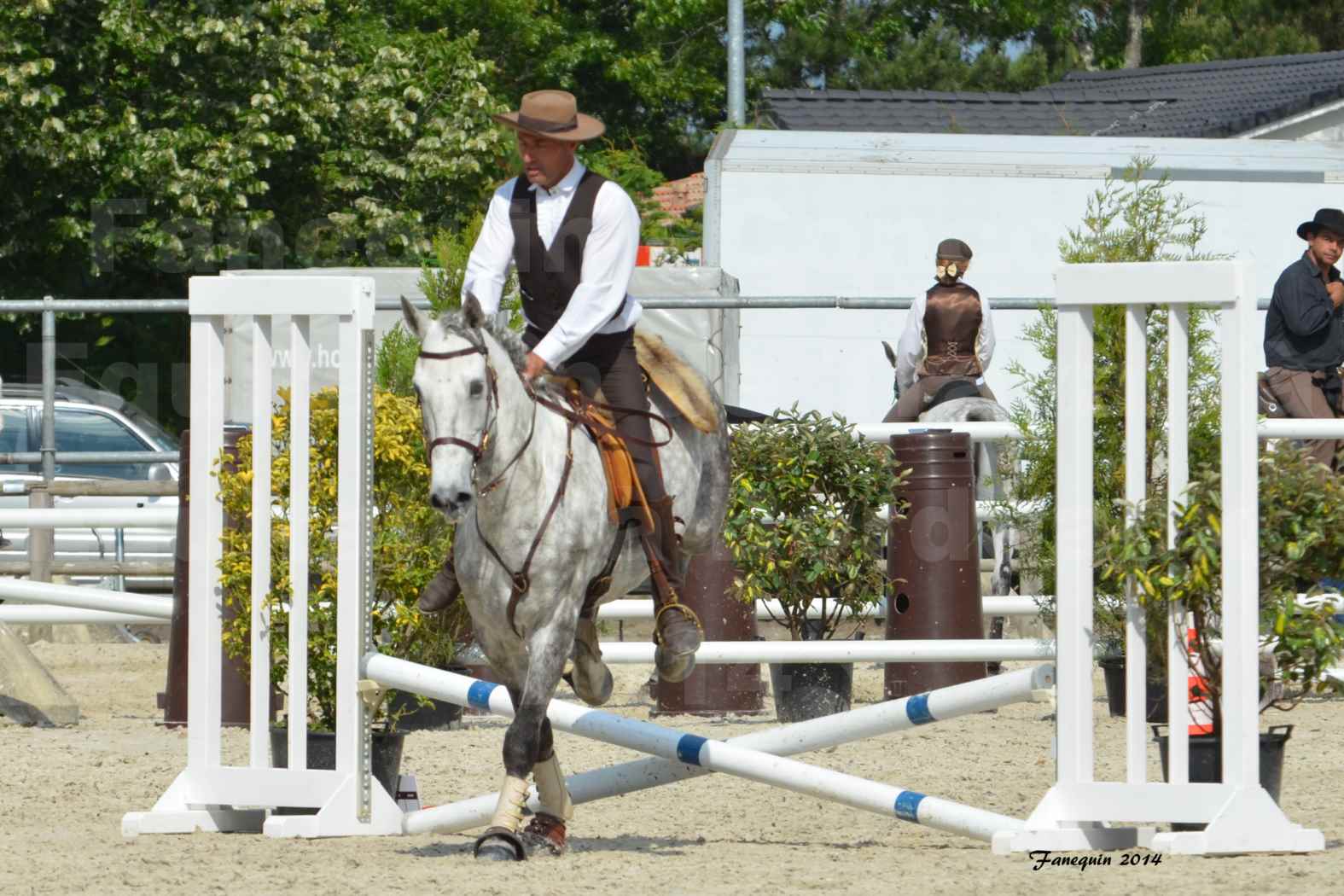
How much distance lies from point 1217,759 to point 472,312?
2.48 m

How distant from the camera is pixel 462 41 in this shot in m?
27.5

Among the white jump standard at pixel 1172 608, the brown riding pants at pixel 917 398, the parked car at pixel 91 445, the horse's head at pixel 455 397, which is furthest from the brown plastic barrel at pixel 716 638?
the parked car at pixel 91 445

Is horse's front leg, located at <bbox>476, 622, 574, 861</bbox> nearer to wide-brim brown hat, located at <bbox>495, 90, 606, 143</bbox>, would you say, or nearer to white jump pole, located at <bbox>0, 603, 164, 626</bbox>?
wide-brim brown hat, located at <bbox>495, 90, 606, 143</bbox>

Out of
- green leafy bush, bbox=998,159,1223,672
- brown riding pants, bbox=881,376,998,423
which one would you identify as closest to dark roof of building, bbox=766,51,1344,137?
brown riding pants, bbox=881,376,998,423

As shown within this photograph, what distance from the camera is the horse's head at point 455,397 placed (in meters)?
5.44

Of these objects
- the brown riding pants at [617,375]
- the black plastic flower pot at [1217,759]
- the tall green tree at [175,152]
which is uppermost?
the tall green tree at [175,152]

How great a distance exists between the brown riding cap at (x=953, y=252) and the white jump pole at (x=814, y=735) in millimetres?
5446

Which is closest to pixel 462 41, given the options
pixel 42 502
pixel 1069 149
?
pixel 1069 149

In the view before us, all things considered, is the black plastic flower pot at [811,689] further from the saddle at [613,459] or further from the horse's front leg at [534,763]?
the horse's front leg at [534,763]

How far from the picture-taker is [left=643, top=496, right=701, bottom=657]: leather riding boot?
21.2 feet

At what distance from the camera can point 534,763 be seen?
6.07 metres

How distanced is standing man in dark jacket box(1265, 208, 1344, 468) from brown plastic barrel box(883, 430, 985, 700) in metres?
2.09

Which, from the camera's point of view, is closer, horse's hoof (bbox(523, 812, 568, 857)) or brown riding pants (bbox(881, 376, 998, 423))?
horse's hoof (bbox(523, 812, 568, 857))

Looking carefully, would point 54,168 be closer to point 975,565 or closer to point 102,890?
point 975,565
